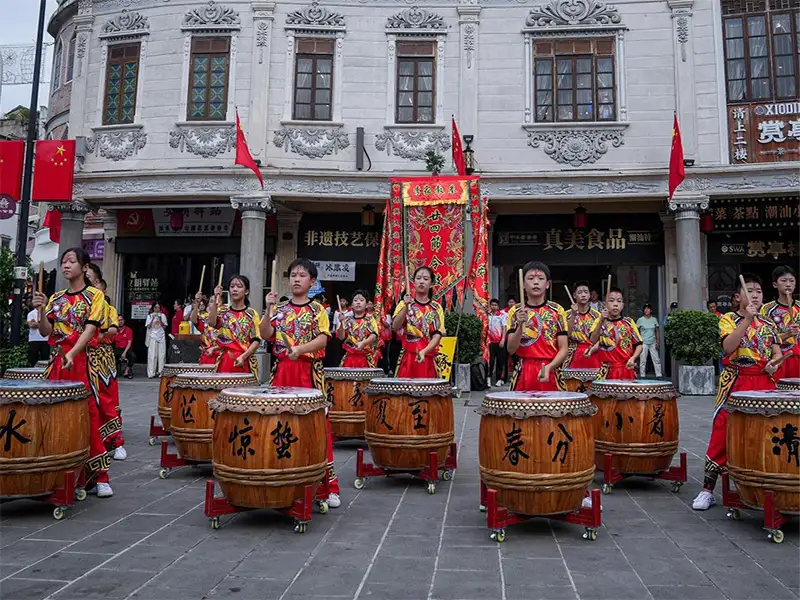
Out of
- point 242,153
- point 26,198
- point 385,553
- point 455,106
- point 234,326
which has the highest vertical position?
point 455,106

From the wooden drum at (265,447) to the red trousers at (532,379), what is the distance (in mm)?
1557

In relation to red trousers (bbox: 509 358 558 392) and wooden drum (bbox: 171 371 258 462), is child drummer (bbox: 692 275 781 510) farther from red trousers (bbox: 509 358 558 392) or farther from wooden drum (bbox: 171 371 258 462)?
wooden drum (bbox: 171 371 258 462)

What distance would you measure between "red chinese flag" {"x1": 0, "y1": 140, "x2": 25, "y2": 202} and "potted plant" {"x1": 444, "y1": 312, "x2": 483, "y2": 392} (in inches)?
328

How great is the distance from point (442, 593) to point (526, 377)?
196 centimetres

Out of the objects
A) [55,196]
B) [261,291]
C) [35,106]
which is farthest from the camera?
[261,291]

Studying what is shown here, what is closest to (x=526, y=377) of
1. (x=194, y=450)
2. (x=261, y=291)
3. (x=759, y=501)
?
(x=759, y=501)

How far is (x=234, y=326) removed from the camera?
20.4 feet

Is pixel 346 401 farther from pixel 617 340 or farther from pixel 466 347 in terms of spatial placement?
pixel 466 347

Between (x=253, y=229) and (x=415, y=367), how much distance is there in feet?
24.7

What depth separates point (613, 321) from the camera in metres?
6.25

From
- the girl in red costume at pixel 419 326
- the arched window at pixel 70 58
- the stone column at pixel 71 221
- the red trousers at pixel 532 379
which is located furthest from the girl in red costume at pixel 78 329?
the arched window at pixel 70 58

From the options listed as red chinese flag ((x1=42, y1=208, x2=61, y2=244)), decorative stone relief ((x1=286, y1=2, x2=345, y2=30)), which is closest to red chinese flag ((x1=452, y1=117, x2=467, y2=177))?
decorative stone relief ((x1=286, y1=2, x2=345, y2=30))

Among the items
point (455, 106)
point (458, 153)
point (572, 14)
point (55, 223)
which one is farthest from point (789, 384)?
point (55, 223)

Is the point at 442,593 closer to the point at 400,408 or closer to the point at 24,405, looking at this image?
the point at 400,408
